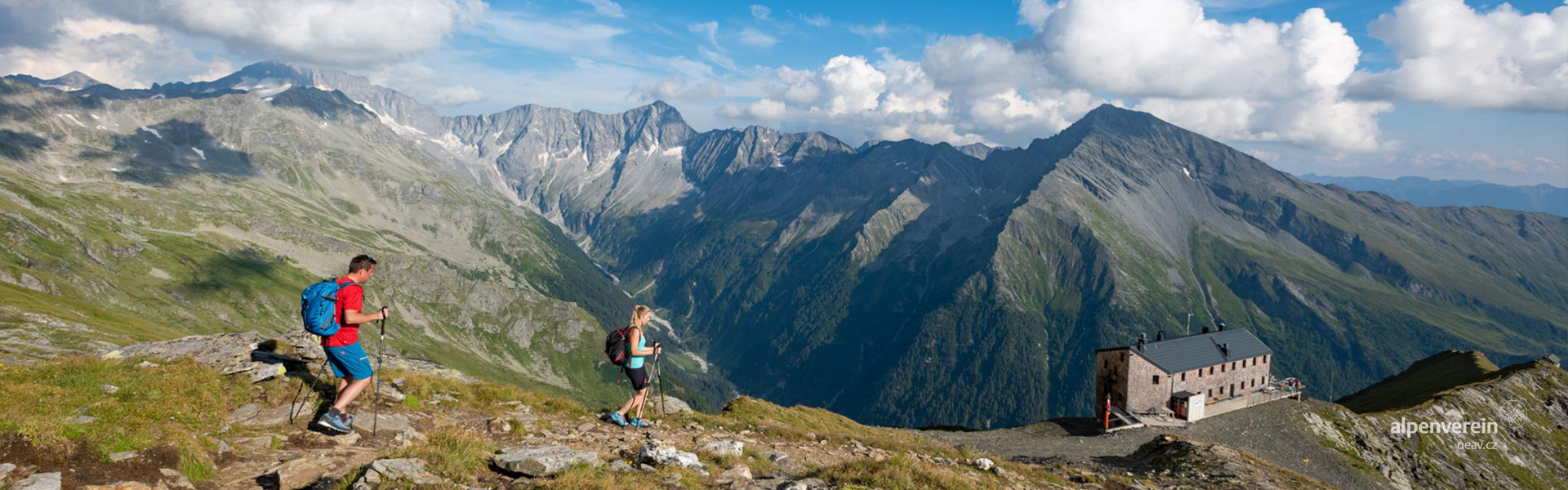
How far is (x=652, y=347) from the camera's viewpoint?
19.7m

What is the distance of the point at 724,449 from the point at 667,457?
3.07 m

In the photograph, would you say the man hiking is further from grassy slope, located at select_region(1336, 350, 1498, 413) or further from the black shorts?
grassy slope, located at select_region(1336, 350, 1498, 413)

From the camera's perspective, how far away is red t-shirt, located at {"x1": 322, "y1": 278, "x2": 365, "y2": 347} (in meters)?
14.9

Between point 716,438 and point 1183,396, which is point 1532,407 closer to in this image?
point 1183,396

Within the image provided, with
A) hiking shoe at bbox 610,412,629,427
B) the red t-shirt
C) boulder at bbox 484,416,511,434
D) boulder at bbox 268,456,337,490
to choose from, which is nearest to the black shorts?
hiking shoe at bbox 610,412,629,427

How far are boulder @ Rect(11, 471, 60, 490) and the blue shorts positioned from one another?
5.00 meters

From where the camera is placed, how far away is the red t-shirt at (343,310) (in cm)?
1487

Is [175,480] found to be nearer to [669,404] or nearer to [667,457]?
[667,457]

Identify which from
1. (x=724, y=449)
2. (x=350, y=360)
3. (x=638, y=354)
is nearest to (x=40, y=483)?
(x=350, y=360)

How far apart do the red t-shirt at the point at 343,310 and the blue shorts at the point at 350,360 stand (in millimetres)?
158

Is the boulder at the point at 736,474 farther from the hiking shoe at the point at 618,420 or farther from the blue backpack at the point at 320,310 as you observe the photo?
the blue backpack at the point at 320,310

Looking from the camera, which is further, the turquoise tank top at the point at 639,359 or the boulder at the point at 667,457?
the turquoise tank top at the point at 639,359

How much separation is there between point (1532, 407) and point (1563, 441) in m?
4.75

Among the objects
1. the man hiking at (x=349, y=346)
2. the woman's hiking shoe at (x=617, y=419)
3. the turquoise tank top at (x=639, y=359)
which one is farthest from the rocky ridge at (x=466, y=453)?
the turquoise tank top at (x=639, y=359)
